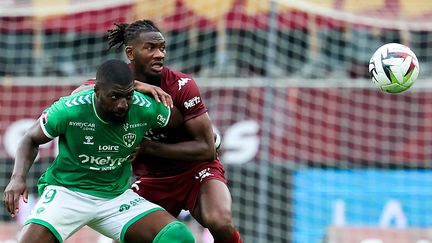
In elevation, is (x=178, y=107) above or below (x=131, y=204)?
above

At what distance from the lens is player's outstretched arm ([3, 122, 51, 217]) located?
6.35 meters

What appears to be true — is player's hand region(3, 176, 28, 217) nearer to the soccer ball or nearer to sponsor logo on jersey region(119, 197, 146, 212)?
sponsor logo on jersey region(119, 197, 146, 212)

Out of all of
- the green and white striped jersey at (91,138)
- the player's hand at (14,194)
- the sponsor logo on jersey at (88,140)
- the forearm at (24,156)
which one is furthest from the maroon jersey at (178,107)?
the player's hand at (14,194)

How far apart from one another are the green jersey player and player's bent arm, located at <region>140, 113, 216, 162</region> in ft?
0.42

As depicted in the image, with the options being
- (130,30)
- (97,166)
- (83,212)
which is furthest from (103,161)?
(130,30)

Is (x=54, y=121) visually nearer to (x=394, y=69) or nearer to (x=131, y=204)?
(x=131, y=204)

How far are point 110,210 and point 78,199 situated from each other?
0.20 m

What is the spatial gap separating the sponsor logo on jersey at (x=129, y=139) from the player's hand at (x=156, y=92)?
251 mm

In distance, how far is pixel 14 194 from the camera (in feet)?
20.8

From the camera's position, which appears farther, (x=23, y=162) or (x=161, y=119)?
(x=161, y=119)

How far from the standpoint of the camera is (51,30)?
1077 centimetres

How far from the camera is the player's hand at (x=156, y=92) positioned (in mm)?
6562

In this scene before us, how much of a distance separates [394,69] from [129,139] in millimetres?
1863

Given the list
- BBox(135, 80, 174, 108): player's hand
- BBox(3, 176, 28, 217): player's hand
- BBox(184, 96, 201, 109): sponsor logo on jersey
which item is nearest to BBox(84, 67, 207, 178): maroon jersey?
BBox(184, 96, 201, 109): sponsor logo on jersey
